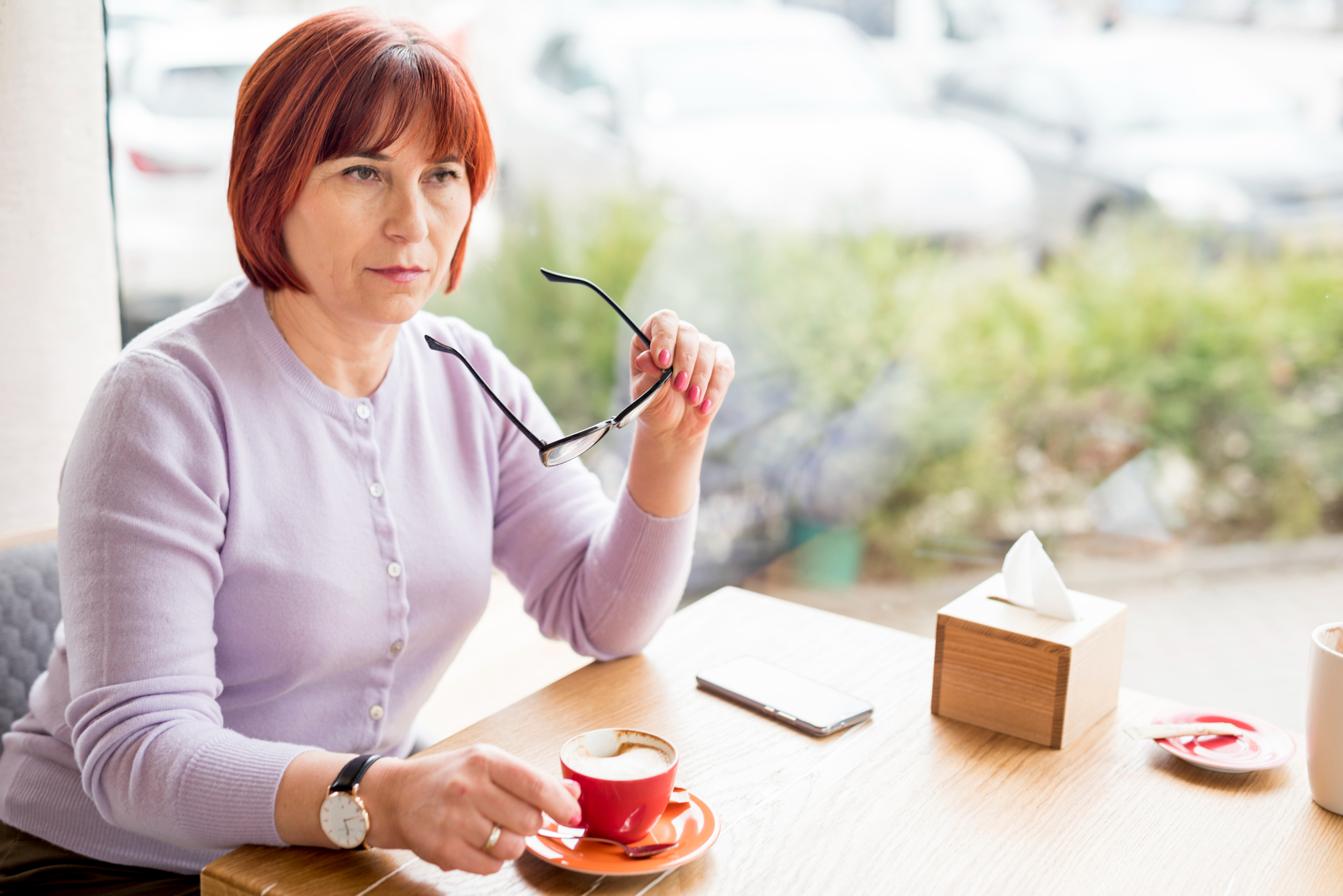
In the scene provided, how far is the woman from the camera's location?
97 cm

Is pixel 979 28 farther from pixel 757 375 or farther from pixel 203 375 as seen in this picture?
pixel 203 375

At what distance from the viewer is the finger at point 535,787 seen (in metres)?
0.83

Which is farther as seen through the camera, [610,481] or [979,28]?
[610,481]

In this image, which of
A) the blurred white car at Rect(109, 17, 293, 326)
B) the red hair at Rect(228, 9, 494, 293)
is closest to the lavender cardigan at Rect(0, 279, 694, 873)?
the red hair at Rect(228, 9, 494, 293)

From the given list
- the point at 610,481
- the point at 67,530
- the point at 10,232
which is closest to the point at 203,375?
the point at 67,530

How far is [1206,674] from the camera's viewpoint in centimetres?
228

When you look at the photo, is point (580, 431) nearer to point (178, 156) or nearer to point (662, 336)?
point (662, 336)

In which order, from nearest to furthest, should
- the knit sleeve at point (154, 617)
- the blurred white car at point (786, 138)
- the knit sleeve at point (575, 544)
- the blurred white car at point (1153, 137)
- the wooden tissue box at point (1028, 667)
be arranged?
the knit sleeve at point (154, 617) < the wooden tissue box at point (1028, 667) < the knit sleeve at point (575, 544) < the blurred white car at point (1153, 137) < the blurred white car at point (786, 138)

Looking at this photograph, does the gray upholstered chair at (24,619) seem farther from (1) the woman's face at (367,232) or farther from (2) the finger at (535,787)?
(2) the finger at (535,787)

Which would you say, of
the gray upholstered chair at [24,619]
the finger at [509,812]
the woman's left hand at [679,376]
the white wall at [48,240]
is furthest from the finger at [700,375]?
the white wall at [48,240]

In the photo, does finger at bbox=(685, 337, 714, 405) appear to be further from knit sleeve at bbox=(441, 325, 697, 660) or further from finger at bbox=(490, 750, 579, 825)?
finger at bbox=(490, 750, 579, 825)

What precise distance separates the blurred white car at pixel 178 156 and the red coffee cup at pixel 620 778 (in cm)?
172

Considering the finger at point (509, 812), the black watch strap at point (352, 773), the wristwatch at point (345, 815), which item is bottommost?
the wristwatch at point (345, 815)

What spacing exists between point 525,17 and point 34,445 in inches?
69.7
